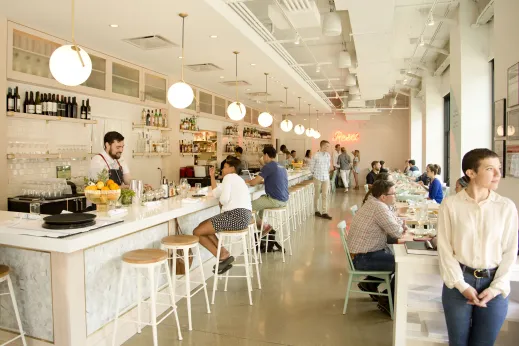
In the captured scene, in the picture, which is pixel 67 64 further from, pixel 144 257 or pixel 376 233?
pixel 376 233

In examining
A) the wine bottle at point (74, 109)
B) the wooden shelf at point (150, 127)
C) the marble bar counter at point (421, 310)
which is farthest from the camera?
the wooden shelf at point (150, 127)

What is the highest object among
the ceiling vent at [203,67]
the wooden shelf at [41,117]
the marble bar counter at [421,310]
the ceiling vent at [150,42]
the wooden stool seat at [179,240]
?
the ceiling vent at [203,67]

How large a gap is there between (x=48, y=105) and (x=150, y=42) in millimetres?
1683

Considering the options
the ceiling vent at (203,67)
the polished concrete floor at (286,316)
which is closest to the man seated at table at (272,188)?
the polished concrete floor at (286,316)

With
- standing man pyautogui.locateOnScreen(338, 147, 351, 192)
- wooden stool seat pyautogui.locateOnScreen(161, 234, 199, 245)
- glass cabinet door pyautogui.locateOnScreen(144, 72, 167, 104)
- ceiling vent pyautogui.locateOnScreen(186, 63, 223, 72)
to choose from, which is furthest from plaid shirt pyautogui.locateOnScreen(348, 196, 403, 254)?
standing man pyautogui.locateOnScreen(338, 147, 351, 192)

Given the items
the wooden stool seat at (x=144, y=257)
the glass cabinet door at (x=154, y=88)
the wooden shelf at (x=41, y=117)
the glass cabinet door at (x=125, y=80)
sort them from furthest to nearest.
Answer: the glass cabinet door at (x=154, y=88) → the glass cabinet door at (x=125, y=80) → the wooden shelf at (x=41, y=117) → the wooden stool seat at (x=144, y=257)

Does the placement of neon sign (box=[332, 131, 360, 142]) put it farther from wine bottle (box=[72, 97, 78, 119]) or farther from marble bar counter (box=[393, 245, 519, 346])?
marble bar counter (box=[393, 245, 519, 346])

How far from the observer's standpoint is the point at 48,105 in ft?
17.0

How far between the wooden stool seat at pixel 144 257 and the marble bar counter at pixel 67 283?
189 mm

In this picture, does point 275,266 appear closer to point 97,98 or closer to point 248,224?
point 248,224

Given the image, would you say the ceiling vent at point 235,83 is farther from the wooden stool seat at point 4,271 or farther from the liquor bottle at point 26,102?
the wooden stool seat at point 4,271

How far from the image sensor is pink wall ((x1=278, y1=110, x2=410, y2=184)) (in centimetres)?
1677

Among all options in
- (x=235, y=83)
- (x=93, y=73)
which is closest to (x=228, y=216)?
(x=93, y=73)

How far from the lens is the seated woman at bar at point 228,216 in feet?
13.6
